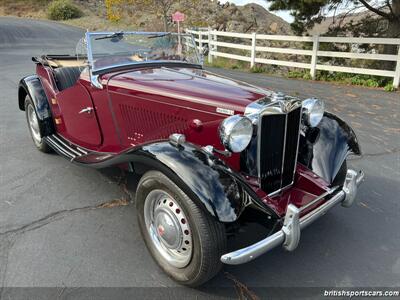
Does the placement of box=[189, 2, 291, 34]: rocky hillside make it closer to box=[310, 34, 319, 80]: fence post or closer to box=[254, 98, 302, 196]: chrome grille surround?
box=[310, 34, 319, 80]: fence post

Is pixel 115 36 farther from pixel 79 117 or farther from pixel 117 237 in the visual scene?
pixel 117 237

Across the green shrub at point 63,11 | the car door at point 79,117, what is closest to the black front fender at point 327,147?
the car door at point 79,117

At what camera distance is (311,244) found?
3105 mm

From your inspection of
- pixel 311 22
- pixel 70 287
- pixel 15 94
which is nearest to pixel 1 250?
pixel 70 287

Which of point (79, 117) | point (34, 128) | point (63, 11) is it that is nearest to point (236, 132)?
point (79, 117)

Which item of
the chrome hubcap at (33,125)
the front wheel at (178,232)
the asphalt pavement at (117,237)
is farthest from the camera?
the chrome hubcap at (33,125)

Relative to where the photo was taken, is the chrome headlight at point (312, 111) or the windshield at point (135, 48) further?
the windshield at point (135, 48)

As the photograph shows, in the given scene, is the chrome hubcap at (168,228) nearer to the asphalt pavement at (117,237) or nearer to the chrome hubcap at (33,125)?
the asphalt pavement at (117,237)

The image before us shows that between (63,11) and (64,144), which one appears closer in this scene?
(64,144)

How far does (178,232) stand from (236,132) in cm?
85

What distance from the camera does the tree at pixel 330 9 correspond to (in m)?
10.4

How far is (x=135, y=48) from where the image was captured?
155 inches

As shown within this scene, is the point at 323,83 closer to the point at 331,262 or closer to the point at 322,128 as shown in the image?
the point at 322,128

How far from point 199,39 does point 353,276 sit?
46.1ft
